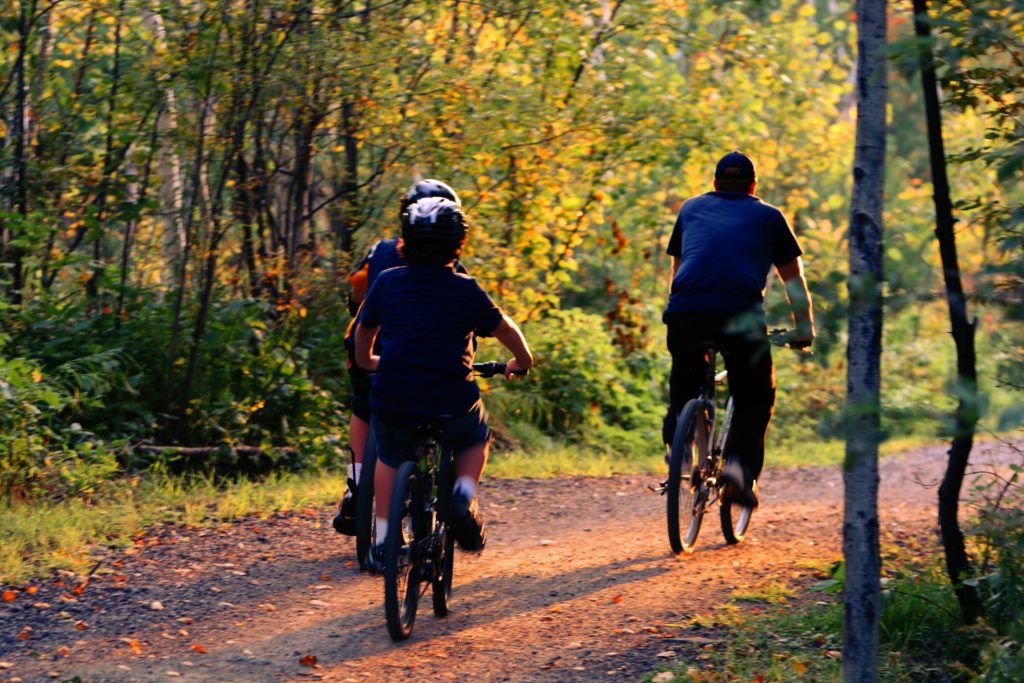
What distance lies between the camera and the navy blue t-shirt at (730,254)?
6.46 metres

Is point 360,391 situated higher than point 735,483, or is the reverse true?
point 360,391

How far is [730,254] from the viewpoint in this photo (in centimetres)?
649

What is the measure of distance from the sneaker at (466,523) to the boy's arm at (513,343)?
606mm

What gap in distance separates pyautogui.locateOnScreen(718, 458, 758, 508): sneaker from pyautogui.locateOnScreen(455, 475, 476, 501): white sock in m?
1.97

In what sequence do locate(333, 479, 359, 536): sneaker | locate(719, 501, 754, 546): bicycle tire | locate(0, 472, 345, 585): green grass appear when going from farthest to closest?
locate(719, 501, 754, 546): bicycle tire → locate(333, 479, 359, 536): sneaker → locate(0, 472, 345, 585): green grass

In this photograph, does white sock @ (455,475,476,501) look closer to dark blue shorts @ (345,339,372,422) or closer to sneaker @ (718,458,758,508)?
dark blue shorts @ (345,339,372,422)

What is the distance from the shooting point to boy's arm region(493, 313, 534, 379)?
5383 mm

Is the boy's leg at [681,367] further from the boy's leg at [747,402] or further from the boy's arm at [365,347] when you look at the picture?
the boy's arm at [365,347]

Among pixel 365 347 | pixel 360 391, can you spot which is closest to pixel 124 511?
pixel 360 391

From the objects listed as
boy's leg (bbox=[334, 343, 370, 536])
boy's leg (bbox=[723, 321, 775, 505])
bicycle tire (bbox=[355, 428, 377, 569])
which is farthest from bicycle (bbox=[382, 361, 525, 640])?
boy's leg (bbox=[723, 321, 775, 505])

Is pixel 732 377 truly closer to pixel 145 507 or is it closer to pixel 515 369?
pixel 515 369

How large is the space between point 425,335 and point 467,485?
761 millimetres

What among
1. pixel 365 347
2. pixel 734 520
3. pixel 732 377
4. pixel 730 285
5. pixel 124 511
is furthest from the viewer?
pixel 124 511

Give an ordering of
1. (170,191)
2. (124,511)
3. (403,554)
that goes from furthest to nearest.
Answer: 1. (170,191)
2. (124,511)
3. (403,554)
